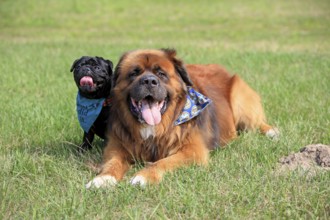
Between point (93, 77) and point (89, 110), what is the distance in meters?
0.38

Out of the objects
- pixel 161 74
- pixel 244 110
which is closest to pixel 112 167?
pixel 161 74

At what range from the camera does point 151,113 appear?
17.5 feet

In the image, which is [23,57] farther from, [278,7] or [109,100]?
[278,7]

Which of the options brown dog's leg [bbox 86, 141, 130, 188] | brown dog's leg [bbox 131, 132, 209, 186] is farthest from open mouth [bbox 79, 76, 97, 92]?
brown dog's leg [bbox 131, 132, 209, 186]

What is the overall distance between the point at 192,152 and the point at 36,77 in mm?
6164

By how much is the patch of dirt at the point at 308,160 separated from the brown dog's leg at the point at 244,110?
5.27 feet

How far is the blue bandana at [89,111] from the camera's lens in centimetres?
588

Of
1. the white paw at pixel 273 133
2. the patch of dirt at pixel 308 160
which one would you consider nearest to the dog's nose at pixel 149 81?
the patch of dirt at pixel 308 160

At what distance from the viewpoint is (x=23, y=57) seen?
13.5 metres

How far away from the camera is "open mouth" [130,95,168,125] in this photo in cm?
529

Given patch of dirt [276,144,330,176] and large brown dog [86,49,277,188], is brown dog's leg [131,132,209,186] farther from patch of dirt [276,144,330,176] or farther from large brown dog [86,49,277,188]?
patch of dirt [276,144,330,176]

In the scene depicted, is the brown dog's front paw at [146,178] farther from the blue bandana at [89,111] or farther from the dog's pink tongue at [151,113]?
the blue bandana at [89,111]

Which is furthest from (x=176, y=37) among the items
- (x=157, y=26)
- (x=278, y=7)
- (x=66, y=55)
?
(x=278, y=7)

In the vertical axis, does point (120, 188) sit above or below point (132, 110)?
below
